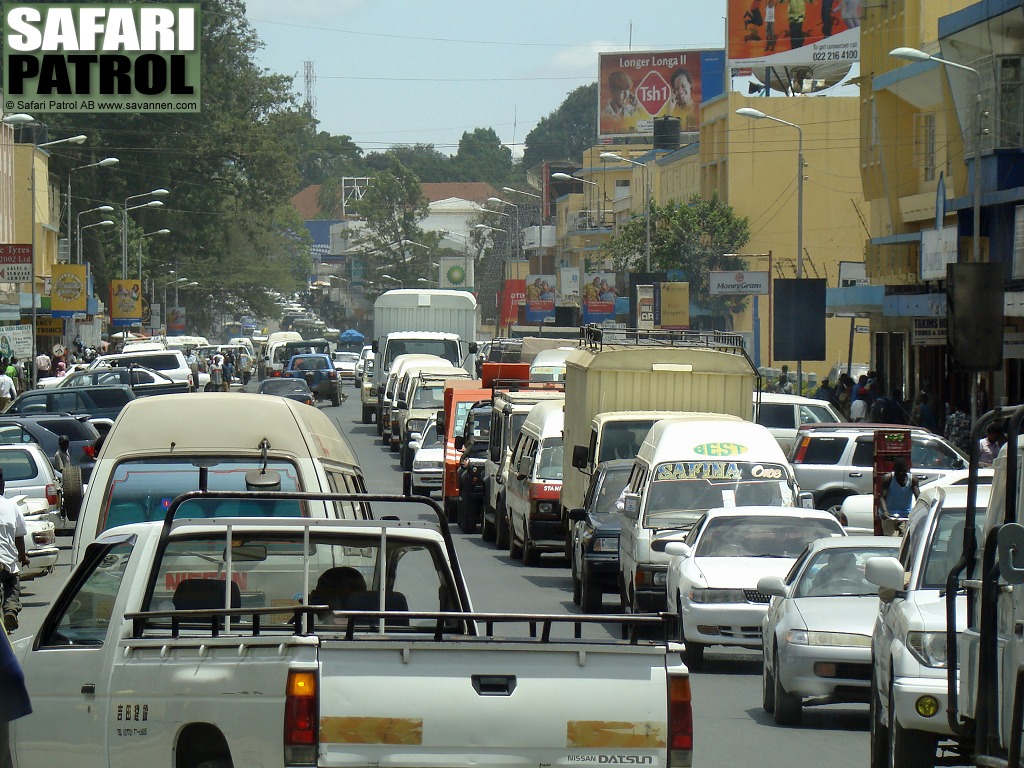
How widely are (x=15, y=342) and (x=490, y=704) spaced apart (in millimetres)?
42675

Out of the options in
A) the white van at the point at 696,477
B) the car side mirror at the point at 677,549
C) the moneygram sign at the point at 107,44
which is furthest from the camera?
the moneygram sign at the point at 107,44

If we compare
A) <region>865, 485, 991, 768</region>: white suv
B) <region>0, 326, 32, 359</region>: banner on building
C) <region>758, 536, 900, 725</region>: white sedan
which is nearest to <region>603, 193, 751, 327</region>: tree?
<region>0, 326, 32, 359</region>: banner on building

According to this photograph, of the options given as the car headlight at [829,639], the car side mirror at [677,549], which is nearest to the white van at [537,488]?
the car side mirror at [677,549]

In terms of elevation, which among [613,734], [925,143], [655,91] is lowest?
[613,734]

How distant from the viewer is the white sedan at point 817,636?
37.1 feet

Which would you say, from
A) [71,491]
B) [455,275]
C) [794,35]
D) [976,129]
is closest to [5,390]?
[976,129]

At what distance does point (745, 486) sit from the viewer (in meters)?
17.5

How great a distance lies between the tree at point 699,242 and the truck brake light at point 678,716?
58.7m

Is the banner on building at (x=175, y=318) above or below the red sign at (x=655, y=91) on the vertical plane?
below

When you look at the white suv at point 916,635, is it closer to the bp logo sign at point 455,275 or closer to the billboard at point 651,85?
the billboard at point 651,85

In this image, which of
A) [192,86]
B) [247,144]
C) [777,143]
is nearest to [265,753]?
[192,86]

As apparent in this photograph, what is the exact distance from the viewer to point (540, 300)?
279ft

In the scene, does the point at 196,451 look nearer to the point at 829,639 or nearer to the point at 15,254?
the point at 829,639

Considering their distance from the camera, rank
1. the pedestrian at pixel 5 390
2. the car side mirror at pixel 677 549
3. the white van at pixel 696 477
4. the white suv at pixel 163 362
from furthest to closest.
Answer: the white suv at pixel 163 362 < the pedestrian at pixel 5 390 < the white van at pixel 696 477 < the car side mirror at pixel 677 549
